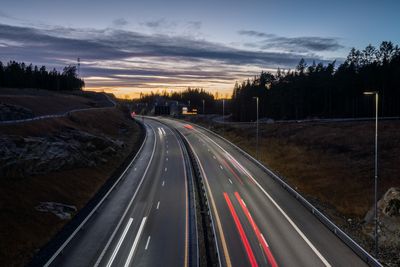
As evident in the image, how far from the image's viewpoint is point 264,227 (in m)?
35.2

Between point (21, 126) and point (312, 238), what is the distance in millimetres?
40738

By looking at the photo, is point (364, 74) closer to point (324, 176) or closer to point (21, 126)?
point (324, 176)

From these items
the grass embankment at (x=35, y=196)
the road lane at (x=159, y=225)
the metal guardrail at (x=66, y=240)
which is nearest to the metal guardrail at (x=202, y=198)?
the road lane at (x=159, y=225)

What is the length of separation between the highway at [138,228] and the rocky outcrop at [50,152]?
7303 millimetres

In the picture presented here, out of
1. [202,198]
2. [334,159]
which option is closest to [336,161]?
[334,159]

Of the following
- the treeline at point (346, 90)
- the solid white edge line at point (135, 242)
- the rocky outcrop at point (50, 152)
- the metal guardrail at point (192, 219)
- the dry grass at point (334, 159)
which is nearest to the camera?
the solid white edge line at point (135, 242)

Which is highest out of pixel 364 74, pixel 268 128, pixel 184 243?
pixel 364 74

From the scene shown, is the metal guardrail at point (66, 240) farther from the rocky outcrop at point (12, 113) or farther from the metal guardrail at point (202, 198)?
the rocky outcrop at point (12, 113)

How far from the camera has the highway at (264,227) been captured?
28703mm

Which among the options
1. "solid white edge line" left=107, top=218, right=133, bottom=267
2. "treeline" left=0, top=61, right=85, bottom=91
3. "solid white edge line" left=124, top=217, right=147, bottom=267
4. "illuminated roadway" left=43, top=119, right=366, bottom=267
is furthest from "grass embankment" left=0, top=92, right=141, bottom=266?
"treeline" left=0, top=61, right=85, bottom=91

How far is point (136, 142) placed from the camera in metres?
92.1

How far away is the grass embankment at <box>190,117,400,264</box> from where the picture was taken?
146 feet

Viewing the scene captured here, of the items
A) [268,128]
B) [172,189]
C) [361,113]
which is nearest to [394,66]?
[361,113]

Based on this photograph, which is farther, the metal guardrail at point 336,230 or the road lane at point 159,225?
the road lane at point 159,225
